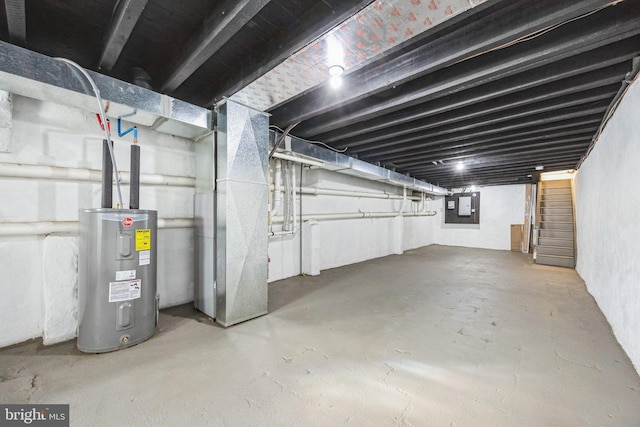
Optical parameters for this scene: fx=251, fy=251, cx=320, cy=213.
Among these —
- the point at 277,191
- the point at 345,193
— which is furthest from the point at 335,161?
the point at 345,193

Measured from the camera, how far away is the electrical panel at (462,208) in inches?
337

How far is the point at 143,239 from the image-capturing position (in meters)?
1.98

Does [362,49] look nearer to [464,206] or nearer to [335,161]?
[335,161]

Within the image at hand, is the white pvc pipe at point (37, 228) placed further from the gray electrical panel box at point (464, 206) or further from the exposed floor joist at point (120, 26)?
the gray electrical panel box at point (464, 206)

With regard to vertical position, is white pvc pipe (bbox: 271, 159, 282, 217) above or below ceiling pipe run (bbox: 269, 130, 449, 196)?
below

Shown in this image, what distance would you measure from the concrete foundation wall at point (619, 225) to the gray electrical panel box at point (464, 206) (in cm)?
537

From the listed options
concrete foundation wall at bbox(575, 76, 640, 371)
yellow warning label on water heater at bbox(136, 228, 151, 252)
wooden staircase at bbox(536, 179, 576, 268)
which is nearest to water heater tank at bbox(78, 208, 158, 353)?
yellow warning label on water heater at bbox(136, 228, 151, 252)

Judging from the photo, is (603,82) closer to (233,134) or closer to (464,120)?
(464,120)

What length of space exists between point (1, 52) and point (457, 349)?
3.65 metres

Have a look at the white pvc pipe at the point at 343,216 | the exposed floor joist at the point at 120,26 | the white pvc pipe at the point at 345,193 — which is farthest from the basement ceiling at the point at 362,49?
the white pvc pipe at the point at 343,216

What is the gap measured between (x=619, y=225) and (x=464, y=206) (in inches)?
271

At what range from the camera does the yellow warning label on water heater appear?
195 cm

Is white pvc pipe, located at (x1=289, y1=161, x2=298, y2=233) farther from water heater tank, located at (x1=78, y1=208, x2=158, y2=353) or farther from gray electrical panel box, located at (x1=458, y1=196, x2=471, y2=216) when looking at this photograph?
gray electrical panel box, located at (x1=458, y1=196, x2=471, y2=216)

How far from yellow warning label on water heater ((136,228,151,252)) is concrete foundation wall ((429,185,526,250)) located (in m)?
9.33
